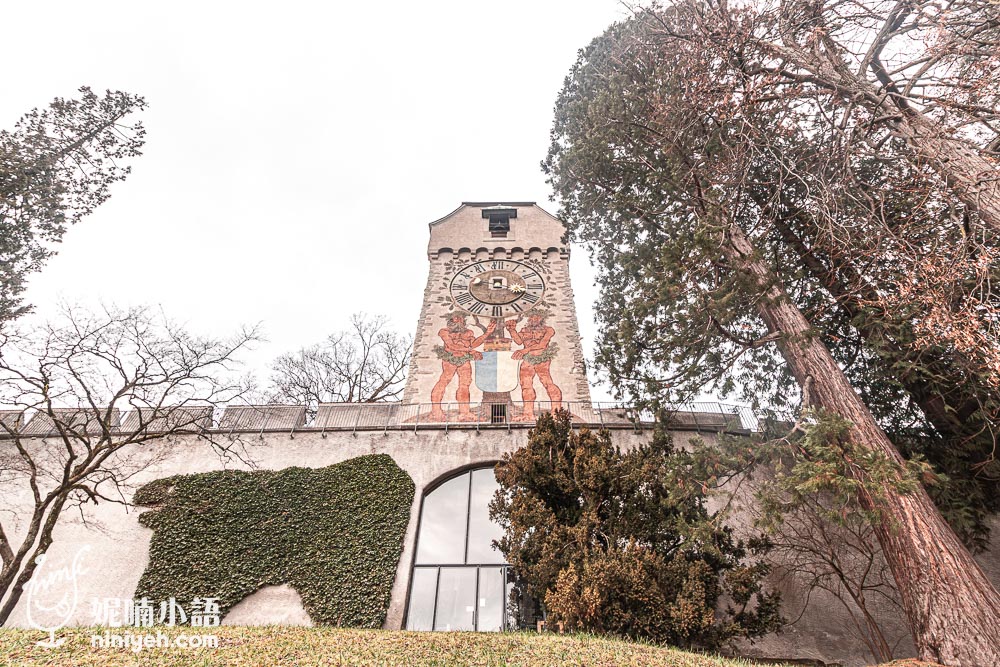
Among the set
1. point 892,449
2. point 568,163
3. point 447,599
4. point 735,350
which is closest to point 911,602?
point 892,449

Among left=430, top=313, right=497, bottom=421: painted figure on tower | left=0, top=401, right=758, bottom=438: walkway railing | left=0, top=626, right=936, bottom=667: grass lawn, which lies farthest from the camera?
left=430, top=313, right=497, bottom=421: painted figure on tower

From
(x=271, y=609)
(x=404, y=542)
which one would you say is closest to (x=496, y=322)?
(x=404, y=542)

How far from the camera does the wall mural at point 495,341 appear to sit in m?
14.5

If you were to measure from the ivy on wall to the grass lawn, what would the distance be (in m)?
2.46

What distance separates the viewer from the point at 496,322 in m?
16.5

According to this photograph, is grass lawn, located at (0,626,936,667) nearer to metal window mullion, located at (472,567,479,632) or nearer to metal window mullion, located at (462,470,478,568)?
metal window mullion, located at (472,567,479,632)

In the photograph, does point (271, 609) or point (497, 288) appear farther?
point (497, 288)

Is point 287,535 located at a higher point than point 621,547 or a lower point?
higher

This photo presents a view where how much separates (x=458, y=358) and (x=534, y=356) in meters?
2.35

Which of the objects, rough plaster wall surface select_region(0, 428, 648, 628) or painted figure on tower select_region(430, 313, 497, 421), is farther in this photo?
painted figure on tower select_region(430, 313, 497, 421)

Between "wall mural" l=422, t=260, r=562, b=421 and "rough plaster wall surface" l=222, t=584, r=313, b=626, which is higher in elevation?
"wall mural" l=422, t=260, r=562, b=421

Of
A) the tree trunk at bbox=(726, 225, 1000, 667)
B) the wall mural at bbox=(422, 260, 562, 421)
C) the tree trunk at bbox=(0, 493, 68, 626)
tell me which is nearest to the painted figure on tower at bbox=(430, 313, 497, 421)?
the wall mural at bbox=(422, 260, 562, 421)

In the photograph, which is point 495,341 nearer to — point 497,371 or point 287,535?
point 497,371

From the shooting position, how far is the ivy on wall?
381 inches
